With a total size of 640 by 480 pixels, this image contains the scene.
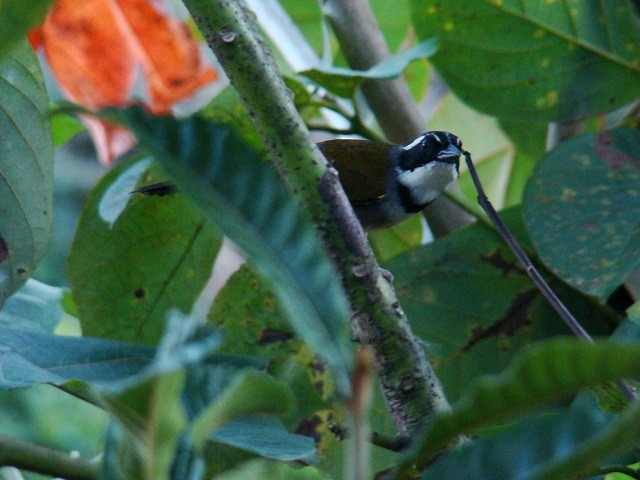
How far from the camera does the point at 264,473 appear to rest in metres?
0.42

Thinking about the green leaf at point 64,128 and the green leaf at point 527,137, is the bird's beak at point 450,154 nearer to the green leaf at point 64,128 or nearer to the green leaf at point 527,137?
the green leaf at point 527,137

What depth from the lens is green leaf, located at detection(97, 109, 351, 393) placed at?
1.22 ft

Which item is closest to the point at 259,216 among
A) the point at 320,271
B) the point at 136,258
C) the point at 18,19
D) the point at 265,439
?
the point at 320,271

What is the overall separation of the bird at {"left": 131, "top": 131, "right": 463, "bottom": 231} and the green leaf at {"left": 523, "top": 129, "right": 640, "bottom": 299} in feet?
0.95

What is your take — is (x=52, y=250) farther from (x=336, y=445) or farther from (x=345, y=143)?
(x=336, y=445)

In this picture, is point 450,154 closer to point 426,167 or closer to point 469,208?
point 426,167

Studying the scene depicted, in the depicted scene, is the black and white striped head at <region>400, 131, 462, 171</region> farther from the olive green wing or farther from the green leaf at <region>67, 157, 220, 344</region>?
the green leaf at <region>67, 157, 220, 344</region>

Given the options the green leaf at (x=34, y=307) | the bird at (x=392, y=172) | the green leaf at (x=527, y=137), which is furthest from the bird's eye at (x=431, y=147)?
the green leaf at (x=34, y=307)

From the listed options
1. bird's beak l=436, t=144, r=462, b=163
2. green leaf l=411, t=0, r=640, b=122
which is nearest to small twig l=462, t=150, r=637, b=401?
green leaf l=411, t=0, r=640, b=122

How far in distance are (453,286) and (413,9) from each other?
44cm

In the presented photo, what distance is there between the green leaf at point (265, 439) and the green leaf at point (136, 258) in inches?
20.3

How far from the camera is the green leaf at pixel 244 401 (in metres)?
0.35

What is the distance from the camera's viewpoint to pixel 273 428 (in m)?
0.63

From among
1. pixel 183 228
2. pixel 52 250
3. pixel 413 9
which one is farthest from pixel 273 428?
pixel 52 250
